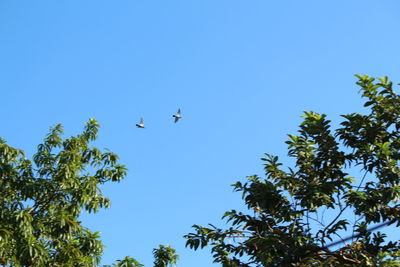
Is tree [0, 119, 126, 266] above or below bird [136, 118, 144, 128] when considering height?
below

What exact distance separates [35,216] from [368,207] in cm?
719

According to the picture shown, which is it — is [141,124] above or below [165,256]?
above

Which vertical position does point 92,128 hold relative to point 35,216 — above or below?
above

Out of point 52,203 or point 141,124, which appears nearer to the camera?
point 52,203

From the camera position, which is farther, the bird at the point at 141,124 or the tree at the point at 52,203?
the bird at the point at 141,124

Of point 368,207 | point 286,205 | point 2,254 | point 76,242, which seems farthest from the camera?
point 76,242

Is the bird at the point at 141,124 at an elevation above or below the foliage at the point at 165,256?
above

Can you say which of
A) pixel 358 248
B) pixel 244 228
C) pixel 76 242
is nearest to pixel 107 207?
pixel 76 242

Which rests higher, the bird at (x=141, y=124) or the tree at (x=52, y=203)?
the bird at (x=141, y=124)

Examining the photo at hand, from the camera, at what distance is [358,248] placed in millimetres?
7746

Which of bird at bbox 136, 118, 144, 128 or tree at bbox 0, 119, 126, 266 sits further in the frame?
bird at bbox 136, 118, 144, 128

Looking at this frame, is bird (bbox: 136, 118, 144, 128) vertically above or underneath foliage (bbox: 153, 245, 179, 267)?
above

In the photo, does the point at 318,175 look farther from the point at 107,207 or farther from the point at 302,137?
the point at 107,207

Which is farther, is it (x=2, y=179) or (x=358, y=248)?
(x=2, y=179)
